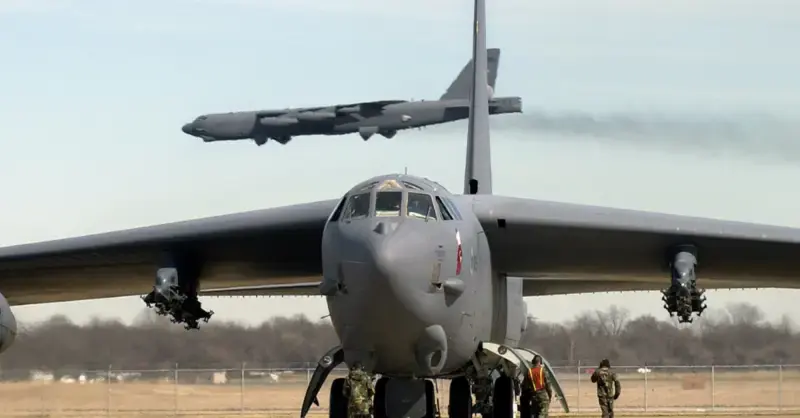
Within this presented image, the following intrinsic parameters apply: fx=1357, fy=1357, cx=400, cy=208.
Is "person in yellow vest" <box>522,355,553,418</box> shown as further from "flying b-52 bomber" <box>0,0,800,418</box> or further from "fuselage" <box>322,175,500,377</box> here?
"fuselage" <box>322,175,500,377</box>

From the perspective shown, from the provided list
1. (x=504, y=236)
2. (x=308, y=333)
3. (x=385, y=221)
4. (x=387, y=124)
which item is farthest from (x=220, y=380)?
(x=387, y=124)

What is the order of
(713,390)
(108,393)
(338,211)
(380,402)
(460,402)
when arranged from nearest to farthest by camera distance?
(338,211)
(380,402)
(460,402)
(108,393)
(713,390)

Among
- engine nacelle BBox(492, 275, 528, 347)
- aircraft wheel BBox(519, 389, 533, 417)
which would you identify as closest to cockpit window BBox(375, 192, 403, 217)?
engine nacelle BBox(492, 275, 528, 347)

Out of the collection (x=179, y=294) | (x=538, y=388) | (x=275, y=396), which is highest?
(x=179, y=294)

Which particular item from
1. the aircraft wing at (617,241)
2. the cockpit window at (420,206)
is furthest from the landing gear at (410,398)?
the aircraft wing at (617,241)

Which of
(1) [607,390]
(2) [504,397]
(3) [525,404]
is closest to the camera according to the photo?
(2) [504,397]

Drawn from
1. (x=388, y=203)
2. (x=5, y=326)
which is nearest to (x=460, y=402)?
(x=388, y=203)

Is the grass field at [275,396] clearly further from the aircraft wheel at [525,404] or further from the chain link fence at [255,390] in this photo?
the aircraft wheel at [525,404]

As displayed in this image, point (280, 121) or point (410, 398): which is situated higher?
point (280, 121)

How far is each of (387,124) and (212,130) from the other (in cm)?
1242

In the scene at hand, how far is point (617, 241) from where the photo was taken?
63.7 ft

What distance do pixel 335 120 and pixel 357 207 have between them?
204ft

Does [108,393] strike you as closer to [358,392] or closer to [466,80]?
[358,392]

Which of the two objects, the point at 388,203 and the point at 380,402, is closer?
the point at 388,203
